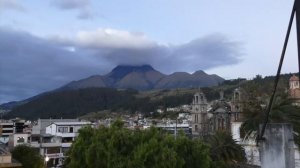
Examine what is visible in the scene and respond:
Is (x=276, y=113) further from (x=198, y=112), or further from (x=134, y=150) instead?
(x=198, y=112)

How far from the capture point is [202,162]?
21156 millimetres

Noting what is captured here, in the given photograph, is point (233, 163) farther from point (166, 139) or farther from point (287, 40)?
point (287, 40)

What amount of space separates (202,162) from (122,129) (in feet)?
15.0

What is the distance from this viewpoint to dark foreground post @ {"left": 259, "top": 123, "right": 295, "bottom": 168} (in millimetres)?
4406

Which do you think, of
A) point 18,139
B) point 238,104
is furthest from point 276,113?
point 18,139

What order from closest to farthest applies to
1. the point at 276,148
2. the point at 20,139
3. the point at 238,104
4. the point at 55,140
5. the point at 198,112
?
1. the point at 276,148
2. the point at 238,104
3. the point at 20,139
4. the point at 55,140
5. the point at 198,112

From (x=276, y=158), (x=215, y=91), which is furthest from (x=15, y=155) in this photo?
(x=215, y=91)

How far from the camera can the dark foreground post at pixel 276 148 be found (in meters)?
4.41

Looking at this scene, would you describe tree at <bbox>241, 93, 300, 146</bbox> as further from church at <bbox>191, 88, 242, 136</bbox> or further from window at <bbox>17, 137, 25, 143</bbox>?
window at <bbox>17, 137, 25, 143</bbox>

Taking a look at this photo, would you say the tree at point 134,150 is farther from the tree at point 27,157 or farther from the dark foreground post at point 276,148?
the tree at point 27,157

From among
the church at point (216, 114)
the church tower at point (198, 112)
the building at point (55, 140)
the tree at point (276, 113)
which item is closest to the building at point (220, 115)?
the church at point (216, 114)

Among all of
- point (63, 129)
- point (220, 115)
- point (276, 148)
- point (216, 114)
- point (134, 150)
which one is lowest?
point (63, 129)

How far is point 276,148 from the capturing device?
4.43 m

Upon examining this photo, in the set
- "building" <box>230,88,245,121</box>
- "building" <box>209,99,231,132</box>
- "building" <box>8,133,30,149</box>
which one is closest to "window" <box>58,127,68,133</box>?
"building" <box>8,133,30,149</box>
